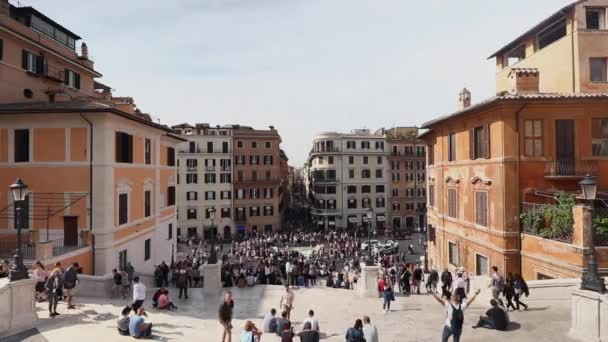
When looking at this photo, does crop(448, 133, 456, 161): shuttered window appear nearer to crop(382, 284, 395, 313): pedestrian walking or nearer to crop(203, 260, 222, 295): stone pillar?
crop(382, 284, 395, 313): pedestrian walking

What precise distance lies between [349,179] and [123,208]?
172 feet

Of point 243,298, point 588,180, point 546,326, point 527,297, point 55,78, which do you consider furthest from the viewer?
point 55,78

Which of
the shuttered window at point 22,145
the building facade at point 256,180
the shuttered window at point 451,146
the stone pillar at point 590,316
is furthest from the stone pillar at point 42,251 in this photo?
the building facade at point 256,180

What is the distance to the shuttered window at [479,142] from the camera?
2216cm

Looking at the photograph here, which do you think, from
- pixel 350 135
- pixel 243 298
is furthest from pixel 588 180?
pixel 350 135

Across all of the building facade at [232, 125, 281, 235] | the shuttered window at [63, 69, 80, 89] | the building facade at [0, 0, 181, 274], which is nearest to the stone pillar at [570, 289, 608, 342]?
the building facade at [0, 0, 181, 274]

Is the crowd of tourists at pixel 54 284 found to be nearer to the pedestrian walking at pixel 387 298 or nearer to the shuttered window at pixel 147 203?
the pedestrian walking at pixel 387 298

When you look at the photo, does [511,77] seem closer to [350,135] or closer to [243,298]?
[243,298]

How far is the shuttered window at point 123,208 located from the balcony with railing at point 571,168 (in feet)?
69.6

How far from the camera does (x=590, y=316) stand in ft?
36.7

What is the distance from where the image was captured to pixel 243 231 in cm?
6612

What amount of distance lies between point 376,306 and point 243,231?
50.3m

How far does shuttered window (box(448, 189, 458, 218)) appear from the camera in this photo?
26906 millimetres

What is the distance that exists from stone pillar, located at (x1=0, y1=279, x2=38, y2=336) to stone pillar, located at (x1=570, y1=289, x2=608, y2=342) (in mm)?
14741
